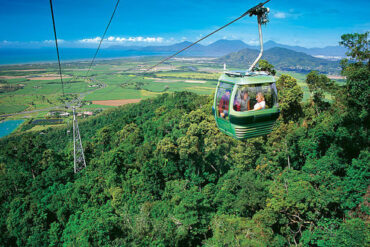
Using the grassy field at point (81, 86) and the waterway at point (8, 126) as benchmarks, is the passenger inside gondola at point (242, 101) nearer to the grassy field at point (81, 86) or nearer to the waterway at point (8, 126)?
the grassy field at point (81, 86)

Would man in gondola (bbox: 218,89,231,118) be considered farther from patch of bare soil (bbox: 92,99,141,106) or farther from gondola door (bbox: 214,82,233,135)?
patch of bare soil (bbox: 92,99,141,106)

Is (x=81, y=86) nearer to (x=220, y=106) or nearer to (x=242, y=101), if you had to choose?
(x=220, y=106)

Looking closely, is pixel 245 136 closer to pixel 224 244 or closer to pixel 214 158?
pixel 224 244

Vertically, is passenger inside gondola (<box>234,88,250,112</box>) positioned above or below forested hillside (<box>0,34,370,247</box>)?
above

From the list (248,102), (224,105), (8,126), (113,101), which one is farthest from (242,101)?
(113,101)

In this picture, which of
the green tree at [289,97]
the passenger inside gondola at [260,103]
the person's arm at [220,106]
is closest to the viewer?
the passenger inside gondola at [260,103]

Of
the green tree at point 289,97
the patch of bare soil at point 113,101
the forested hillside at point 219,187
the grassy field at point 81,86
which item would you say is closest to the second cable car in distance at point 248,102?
the forested hillside at point 219,187

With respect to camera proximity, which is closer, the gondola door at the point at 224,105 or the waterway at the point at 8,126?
the gondola door at the point at 224,105

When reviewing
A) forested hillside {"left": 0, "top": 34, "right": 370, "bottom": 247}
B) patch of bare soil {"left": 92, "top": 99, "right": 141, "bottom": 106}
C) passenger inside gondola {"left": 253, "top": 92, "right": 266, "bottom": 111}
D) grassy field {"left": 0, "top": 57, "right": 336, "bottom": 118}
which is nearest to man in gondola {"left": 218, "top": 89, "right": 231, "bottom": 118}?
passenger inside gondola {"left": 253, "top": 92, "right": 266, "bottom": 111}
